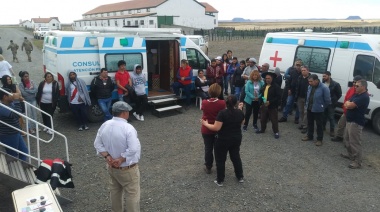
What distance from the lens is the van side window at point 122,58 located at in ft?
26.6

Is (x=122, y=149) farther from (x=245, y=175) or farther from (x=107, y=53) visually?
(x=107, y=53)

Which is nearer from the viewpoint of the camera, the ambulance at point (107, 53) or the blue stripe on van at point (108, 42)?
the ambulance at point (107, 53)

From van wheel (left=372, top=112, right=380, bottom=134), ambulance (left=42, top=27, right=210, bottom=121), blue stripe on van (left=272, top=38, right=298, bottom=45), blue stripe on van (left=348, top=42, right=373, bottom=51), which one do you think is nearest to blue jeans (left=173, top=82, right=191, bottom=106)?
ambulance (left=42, top=27, right=210, bottom=121)

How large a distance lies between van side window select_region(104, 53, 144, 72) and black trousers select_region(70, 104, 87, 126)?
127cm

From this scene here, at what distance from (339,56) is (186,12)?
51454 millimetres

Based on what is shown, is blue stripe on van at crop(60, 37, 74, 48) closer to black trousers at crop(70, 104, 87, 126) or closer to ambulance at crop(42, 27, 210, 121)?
ambulance at crop(42, 27, 210, 121)

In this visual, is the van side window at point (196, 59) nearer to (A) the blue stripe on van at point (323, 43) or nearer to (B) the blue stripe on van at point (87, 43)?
(A) the blue stripe on van at point (323, 43)

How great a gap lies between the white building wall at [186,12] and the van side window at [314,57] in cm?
4749

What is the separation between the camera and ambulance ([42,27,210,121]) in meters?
7.53

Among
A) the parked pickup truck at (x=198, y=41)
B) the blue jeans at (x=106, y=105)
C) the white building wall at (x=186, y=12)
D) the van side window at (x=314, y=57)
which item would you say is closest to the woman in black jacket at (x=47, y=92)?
the blue jeans at (x=106, y=105)

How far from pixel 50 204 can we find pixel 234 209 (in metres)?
2.61

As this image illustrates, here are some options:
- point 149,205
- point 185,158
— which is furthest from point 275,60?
point 149,205

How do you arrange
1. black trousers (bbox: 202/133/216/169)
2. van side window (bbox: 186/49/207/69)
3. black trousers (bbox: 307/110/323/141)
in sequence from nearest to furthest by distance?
black trousers (bbox: 202/133/216/169) → black trousers (bbox: 307/110/323/141) → van side window (bbox: 186/49/207/69)

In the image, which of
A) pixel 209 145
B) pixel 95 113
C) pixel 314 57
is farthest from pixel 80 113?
pixel 314 57
